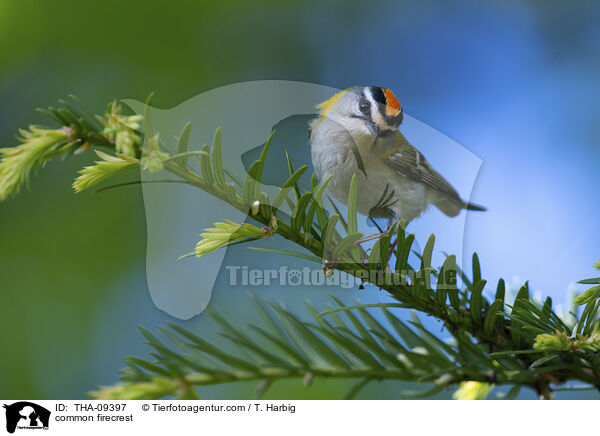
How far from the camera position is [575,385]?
244mm

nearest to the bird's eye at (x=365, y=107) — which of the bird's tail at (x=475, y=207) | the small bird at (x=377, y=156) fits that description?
the small bird at (x=377, y=156)

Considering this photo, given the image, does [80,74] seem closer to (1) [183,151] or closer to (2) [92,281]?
(2) [92,281]

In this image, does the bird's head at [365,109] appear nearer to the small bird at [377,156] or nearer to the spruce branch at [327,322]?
the small bird at [377,156]

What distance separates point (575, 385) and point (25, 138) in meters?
0.28

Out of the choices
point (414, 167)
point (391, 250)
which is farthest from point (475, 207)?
point (391, 250)

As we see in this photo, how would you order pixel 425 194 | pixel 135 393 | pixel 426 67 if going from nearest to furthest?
pixel 135 393 → pixel 425 194 → pixel 426 67

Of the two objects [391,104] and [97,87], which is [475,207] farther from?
[97,87]

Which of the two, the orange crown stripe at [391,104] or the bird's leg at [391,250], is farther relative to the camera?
the orange crown stripe at [391,104]

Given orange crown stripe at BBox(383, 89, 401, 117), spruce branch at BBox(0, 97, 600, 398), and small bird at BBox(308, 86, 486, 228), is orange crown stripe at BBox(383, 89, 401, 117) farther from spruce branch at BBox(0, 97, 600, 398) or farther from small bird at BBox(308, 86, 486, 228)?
spruce branch at BBox(0, 97, 600, 398)

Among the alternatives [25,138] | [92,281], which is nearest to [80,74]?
[92,281]

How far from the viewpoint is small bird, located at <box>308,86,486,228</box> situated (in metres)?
0.40

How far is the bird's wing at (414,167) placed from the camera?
432mm

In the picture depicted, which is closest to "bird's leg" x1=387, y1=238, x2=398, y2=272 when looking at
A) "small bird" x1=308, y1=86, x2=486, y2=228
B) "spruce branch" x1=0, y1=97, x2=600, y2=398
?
"spruce branch" x1=0, y1=97, x2=600, y2=398
